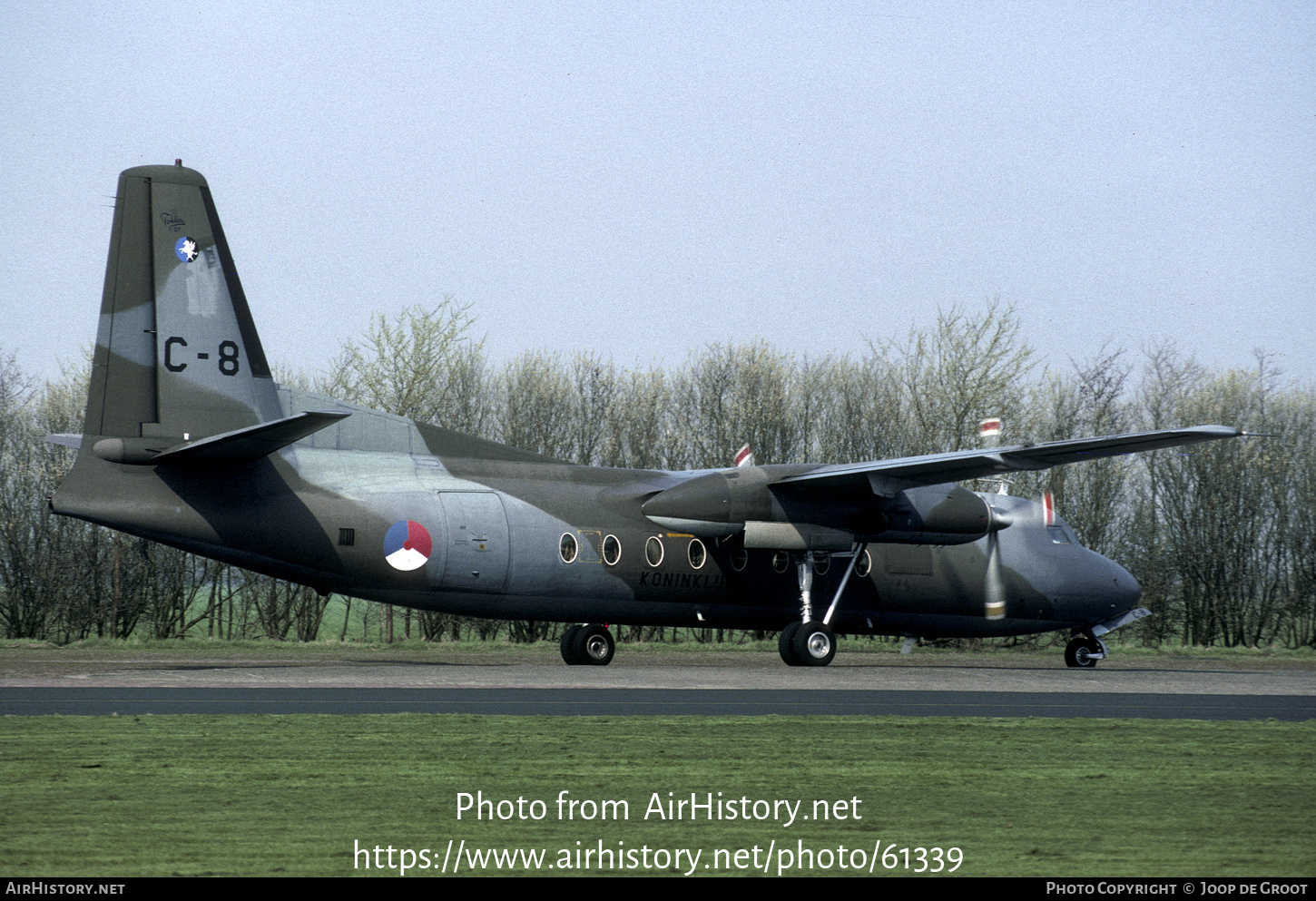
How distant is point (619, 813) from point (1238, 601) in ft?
127

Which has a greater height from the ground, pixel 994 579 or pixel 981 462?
pixel 981 462

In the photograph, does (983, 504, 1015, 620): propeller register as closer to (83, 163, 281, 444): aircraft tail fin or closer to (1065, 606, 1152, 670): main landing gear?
(1065, 606, 1152, 670): main landing gear

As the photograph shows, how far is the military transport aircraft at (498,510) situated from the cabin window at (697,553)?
3 cm

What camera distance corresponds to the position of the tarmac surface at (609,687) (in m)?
14.3

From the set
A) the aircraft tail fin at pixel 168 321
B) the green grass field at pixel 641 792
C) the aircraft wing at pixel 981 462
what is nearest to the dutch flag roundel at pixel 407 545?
the aircraft tail fin at pixel 168 321

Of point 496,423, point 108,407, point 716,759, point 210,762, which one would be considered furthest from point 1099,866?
point 496,423

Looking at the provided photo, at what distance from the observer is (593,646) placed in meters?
23.5

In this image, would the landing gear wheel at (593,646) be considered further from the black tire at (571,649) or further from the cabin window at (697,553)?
the cabin window at (697,553)

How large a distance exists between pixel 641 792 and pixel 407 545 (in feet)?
38.6

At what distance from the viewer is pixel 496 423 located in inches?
1731

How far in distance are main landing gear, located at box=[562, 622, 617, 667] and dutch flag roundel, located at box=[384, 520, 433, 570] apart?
4.62m

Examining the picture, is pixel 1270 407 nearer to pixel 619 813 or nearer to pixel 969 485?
pixel 969 485

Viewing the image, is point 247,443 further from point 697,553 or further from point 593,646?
point 697,553

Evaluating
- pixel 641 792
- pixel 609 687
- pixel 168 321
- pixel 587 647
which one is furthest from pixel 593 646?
pixel 641 792
